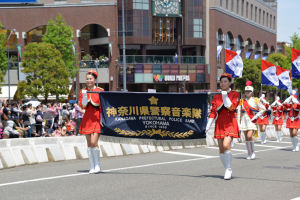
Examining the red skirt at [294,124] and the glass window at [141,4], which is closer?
the red skirt at [294,124]

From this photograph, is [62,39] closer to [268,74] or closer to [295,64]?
[268,74]

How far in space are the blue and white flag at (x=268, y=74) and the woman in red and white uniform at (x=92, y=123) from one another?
13.1m

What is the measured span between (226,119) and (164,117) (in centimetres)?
131

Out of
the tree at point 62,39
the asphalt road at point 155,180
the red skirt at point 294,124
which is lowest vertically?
the asphalt road at point 155,180

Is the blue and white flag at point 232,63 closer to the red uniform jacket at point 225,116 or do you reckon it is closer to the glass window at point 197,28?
the red uniform jacket at point 225,116

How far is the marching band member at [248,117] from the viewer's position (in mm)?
12664

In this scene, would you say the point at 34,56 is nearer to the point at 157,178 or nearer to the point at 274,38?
the point at 157,178

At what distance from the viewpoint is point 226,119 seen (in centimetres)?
898

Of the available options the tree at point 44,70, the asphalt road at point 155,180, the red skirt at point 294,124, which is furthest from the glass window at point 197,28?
the asphalt road at point 155,180

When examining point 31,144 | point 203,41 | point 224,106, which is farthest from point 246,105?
point 203,41

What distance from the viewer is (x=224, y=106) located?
8898 mm

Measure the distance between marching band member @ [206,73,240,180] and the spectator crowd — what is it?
6904mm

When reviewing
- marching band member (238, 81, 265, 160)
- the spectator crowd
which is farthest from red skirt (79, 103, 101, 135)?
the spectator crowd

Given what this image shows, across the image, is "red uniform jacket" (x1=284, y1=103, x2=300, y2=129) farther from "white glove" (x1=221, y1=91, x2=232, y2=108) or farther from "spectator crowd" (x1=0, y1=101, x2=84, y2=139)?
"white glove" (x1=221, y1=91, x2=232, y2=108)
